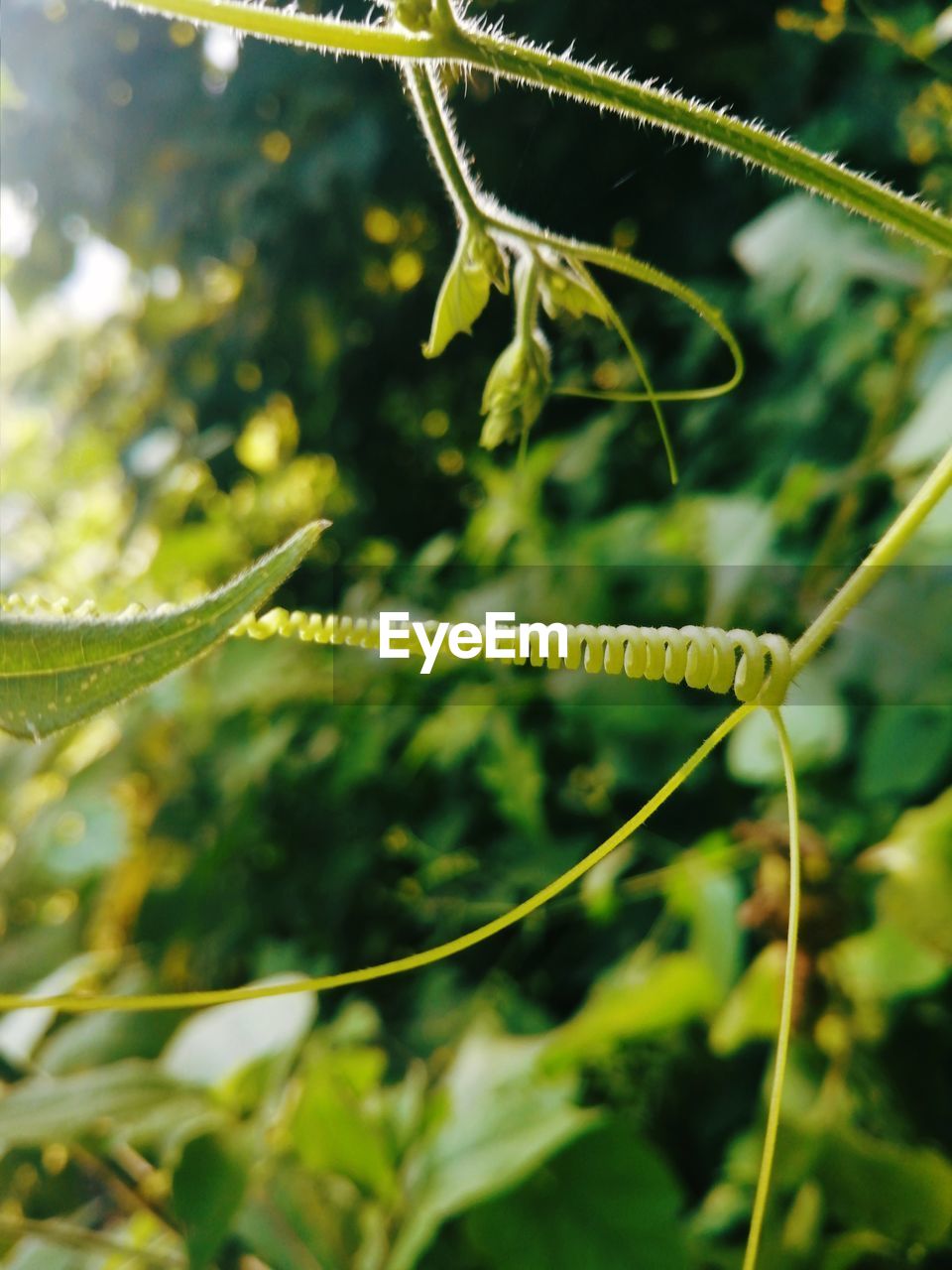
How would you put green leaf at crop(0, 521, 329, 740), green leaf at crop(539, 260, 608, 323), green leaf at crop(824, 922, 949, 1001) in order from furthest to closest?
green leaf at crop(824, 922, 949, 1001), green leaf at crop(539, 260, 608, 323), green leaf at crop(0, 521, 329, 740)

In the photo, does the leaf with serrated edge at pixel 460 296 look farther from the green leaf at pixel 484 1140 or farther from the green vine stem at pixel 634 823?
the green leaf at pixel 484 1140

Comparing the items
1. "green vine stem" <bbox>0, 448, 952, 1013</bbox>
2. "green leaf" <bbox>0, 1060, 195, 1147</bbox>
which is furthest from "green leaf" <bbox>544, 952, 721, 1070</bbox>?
"green vine stem" <bbox>0, 448, 952, 1013</bbox>

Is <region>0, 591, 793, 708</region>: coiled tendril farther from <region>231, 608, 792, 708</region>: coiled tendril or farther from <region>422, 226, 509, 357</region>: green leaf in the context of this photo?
<region>422, 226, 509, 357</region>: green leaf

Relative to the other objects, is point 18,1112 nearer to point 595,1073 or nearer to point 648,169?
point 595,1073

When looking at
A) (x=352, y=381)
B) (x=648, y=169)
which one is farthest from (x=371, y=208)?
(x=648, y=169)

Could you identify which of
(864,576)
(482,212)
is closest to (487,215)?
(482,212)
